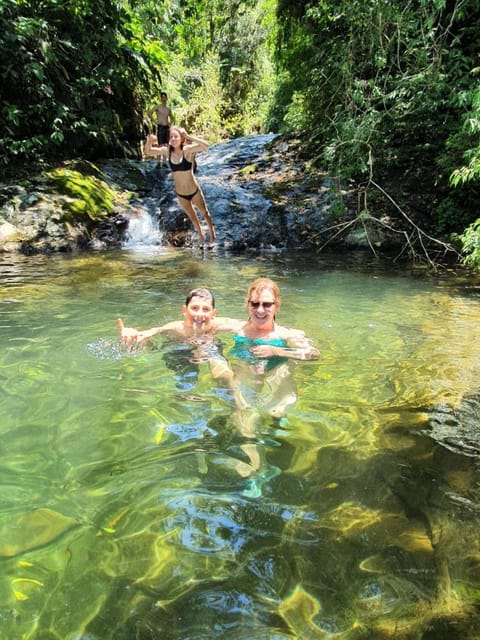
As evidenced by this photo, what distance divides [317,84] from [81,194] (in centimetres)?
780

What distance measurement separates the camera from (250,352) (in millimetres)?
4125

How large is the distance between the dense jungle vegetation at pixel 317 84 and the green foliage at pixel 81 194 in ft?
3.04

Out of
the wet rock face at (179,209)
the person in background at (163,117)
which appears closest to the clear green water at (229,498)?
the wet rock face at (179,209)

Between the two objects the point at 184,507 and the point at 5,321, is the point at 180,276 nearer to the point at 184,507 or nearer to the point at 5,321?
the point at 5,321

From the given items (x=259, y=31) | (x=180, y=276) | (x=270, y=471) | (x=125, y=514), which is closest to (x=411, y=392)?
(x=270, y=471)

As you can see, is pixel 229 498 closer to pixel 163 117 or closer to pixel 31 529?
pixel 31 529

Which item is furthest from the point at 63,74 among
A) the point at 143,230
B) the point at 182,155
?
the point at 182,155

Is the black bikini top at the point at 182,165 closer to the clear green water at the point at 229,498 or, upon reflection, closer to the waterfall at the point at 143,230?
the waterfall at the point at 143,230

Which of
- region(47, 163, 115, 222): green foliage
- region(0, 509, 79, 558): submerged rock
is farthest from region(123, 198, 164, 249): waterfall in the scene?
region(0, 509, 79, 558): submerged rock

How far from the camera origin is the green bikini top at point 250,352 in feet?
13.0

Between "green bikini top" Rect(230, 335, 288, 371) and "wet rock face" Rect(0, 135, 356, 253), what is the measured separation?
6.78 metres

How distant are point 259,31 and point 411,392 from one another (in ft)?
112

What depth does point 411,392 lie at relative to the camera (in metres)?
3.70

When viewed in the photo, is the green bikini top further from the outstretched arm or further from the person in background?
the person in background
